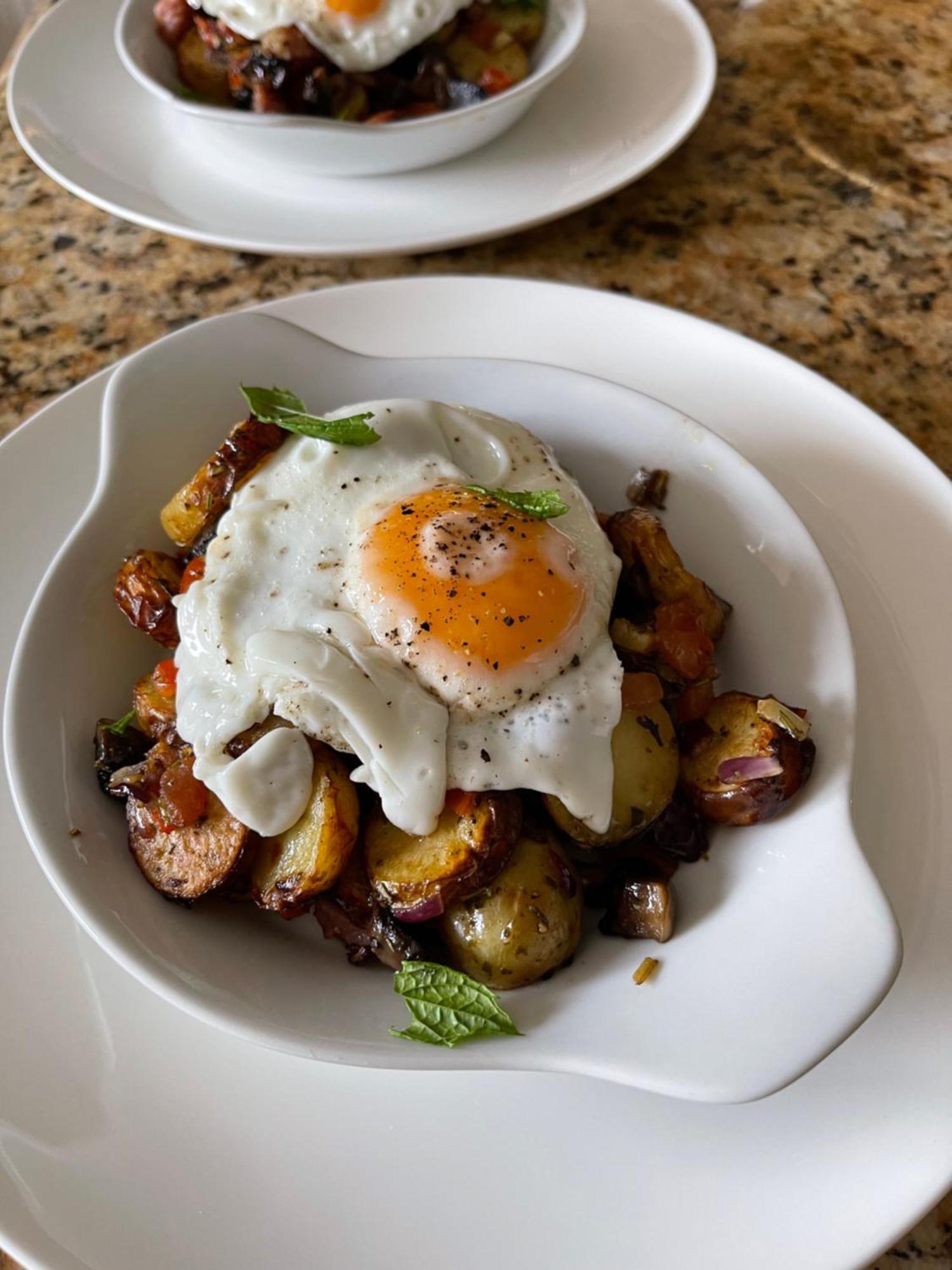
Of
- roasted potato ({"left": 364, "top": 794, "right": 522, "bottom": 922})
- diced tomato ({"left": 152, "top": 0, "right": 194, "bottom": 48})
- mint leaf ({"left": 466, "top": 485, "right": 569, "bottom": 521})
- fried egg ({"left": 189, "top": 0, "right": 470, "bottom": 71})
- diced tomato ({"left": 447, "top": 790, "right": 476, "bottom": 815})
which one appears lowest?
roasted potato ({"left": 364, "top": 794, "right": 522, "bottom": 922})

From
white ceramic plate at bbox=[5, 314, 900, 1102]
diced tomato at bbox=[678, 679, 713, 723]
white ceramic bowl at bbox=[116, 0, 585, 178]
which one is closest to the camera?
white ceramic plate at bbox=[5, 314, 900, 1102]

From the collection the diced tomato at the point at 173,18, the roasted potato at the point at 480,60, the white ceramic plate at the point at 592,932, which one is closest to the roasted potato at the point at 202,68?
the diced tomato at the point at 173,18

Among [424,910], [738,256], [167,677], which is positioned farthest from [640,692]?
[738,256]

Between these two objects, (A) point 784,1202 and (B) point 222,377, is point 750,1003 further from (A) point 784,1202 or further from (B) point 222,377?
(B) point 222,377

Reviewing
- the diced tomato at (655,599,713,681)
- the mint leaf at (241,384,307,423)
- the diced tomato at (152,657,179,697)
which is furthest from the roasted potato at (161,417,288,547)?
the diced tomato at (655,599,713,681)

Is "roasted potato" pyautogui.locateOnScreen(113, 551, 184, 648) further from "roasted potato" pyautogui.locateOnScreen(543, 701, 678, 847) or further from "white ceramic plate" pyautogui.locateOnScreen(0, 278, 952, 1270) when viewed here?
"roasted potato" pyautogui.locateOnScreen(543, 701, 678, 847)

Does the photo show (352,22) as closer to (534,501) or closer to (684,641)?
(534,501)
